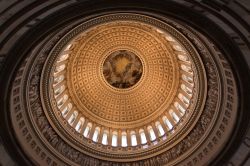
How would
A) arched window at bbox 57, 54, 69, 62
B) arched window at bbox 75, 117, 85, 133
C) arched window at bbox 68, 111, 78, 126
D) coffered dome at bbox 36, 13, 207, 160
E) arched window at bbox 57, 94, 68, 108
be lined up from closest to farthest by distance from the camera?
coffered dome at bbox 36, 13, 207, 160
arched window at bbox 57, 54, 69, 62
arched window at bbox 57, 94, 68, 108
arched window at bbox 68, 111, 78, 126
arched window at bbox 75, 117, 85, 133

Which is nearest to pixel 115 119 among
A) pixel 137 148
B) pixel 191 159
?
pixel 137 148

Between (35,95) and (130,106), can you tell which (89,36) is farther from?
(35,95)

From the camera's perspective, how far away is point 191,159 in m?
22.7

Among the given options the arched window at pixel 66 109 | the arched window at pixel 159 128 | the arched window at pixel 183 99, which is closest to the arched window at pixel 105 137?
the arched window at pixel 66 109

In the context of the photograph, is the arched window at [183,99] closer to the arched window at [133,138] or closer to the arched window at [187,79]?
the arched window at [187,79]

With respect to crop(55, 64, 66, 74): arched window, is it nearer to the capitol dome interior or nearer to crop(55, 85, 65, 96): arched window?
the capitol dome interior

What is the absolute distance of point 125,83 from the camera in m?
36.1

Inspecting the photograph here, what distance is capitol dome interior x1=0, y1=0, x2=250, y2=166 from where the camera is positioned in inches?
Answer: 600

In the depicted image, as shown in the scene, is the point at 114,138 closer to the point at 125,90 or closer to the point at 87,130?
the point at 87,130

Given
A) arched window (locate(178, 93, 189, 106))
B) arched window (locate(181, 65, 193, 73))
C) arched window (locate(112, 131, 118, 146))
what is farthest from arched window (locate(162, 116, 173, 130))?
arched window (locate(181, 65, 193, 73))

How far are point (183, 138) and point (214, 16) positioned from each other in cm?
1279

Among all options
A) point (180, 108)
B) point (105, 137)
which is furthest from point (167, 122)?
point (105, 137)

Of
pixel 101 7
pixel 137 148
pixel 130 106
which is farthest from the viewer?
pixel 130 106

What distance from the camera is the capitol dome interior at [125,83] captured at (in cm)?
1525
